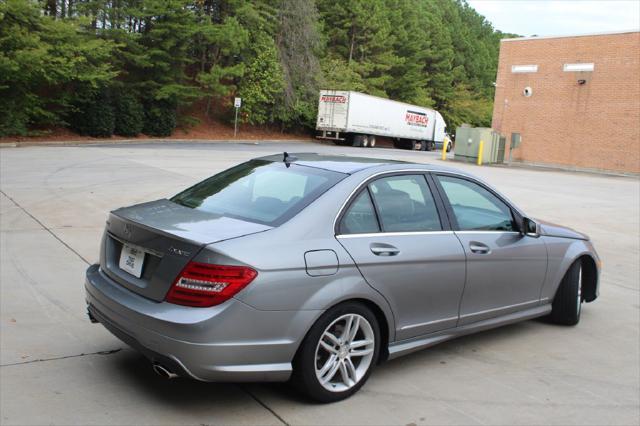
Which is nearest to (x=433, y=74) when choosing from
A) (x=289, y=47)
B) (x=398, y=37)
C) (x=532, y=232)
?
(x=398, y=37)

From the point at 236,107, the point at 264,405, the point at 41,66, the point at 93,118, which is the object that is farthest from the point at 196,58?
the point at 264,405

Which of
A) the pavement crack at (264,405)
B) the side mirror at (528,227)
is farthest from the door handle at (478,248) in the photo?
the pavement crack at (264,405)

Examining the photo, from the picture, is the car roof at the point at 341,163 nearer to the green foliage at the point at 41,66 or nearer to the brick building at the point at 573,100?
the green foliage at the point at 41,66

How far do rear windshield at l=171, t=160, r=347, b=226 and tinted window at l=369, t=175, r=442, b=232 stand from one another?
13.2 inches

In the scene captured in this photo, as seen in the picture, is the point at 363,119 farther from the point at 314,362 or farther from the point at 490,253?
the point at 314,362

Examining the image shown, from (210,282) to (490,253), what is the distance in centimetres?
237

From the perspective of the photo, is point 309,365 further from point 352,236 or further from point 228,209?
point 228,209

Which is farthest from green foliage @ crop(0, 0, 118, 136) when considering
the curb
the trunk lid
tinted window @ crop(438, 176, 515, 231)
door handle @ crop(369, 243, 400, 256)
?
door handle @ crop(369, 243, 400, 256)

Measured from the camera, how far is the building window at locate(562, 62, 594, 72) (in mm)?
32656

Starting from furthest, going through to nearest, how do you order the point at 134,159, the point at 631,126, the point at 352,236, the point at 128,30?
1. the point at 128,30
2. the point at 631,126
3. the point at 134,159
4. the point at 352,236

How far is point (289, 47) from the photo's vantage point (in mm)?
44375

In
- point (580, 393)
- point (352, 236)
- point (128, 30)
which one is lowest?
point (580, 393)

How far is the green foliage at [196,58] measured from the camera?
27.6 m

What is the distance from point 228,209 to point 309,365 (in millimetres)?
1177
